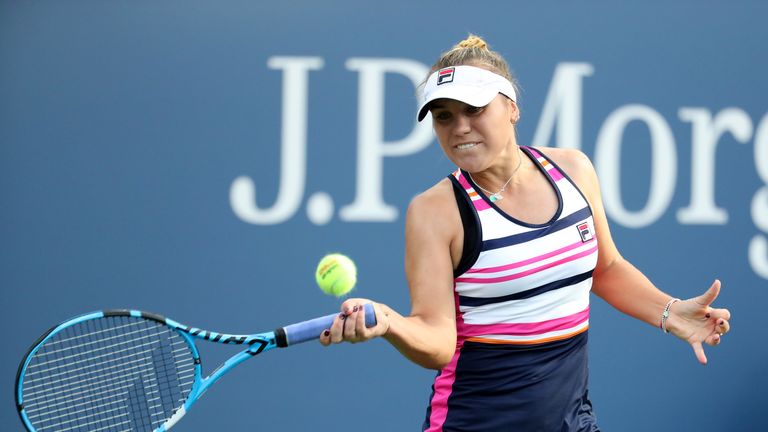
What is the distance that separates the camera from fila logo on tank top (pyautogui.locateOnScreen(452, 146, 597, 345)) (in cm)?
232

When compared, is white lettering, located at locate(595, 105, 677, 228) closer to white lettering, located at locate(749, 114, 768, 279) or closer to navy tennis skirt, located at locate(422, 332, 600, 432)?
white lettering, located at locate(749, 114, 768, 279)

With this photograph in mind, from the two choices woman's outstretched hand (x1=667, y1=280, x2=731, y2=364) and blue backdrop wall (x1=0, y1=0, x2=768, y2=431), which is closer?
woman's outstretched hand (x1=667, y1=280, x2=731, y2=364)

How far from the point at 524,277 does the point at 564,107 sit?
6.69 ft

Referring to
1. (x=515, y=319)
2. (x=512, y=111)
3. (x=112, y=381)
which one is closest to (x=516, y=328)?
(x=515, y=319)

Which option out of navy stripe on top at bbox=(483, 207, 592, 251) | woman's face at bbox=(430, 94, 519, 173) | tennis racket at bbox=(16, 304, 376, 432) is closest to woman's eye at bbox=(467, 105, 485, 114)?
woman's face at bbox=(430, 94, 519, 173)

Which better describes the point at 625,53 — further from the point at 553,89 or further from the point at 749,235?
the point at 749,235

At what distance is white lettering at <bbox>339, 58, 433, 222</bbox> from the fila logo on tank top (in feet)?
5.78

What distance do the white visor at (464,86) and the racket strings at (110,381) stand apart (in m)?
A: 1.10

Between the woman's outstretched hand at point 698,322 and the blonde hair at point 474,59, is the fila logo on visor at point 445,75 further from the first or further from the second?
the woman's outstretched hand at point 698,322

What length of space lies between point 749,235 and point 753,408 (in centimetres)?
72

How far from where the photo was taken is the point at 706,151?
422 cm

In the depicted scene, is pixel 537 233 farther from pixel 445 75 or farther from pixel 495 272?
pixel 445 75

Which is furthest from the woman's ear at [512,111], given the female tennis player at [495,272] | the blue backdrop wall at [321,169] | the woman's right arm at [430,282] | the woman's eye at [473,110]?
the blue backdrop wall at [321,169]

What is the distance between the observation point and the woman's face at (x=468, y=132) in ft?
7.69
